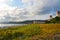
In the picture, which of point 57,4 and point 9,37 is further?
point 57,4

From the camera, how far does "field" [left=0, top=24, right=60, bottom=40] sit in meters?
2.70

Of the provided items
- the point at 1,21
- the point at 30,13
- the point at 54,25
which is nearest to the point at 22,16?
the point at 30,13

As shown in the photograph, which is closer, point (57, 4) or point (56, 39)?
point (56, 39)

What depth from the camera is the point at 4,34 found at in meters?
2.72

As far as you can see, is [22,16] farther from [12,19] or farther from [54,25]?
[54,25]

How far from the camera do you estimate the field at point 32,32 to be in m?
2.70

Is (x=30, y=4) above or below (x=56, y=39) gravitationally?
above

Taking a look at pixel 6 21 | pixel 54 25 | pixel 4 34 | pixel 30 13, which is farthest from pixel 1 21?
pixel 54 25

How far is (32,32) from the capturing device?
2.79 meters

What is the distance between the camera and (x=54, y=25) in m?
2.80

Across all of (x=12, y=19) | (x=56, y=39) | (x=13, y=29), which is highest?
(x=12, y=19)

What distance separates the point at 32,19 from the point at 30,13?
12 centimetres

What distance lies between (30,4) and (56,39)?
822mm

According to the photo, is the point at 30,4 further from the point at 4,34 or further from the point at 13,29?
the point at 4,34
